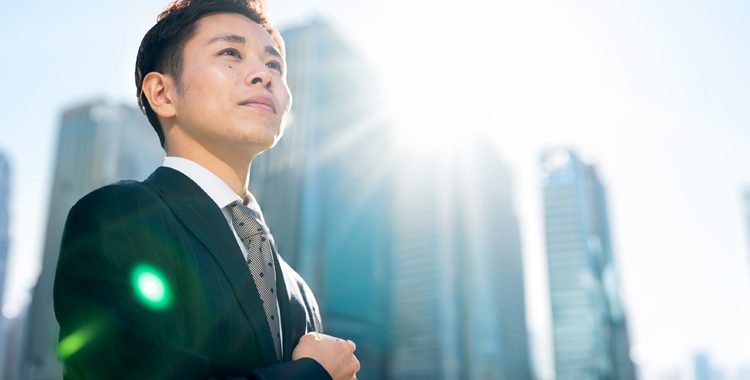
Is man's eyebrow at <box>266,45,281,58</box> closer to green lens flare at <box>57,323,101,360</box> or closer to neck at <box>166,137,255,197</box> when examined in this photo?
neck at <box>166,137,255,197</box>

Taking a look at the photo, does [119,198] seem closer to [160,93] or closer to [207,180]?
[207,180]

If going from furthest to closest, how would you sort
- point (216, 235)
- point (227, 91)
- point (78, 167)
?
point (78, 167)
point (227, 91)
point (216, 235)

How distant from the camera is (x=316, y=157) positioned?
383 feet

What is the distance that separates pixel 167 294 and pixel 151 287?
5 cm

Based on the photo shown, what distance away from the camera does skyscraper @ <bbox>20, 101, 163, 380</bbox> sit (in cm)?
14200

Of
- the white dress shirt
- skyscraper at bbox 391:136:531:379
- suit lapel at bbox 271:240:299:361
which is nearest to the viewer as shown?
suit lapel at bbox 271:240:299:361

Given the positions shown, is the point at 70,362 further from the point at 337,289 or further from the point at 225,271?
the point at 337,289

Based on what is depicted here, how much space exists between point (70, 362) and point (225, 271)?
1.53 feet

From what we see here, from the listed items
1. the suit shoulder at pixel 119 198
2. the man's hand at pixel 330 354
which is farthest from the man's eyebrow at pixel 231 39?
the man's hand at pixel 330 354

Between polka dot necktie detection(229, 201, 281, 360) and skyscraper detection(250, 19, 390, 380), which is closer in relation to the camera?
polka dot necktie detection(229, 201, 281, 360)

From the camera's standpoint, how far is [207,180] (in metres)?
2.16

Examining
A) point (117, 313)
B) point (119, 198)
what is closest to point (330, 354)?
point (117, 313)

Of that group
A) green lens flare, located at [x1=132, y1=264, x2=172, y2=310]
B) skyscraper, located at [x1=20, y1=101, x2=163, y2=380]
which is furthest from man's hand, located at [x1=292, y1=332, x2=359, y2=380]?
skyscraper, located at [x1=20, y1=101, x2=163, y2=380]

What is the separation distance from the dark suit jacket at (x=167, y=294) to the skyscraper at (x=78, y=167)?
155 m
